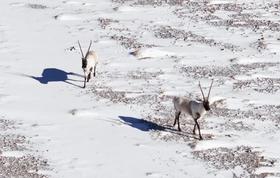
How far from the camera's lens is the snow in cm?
1982

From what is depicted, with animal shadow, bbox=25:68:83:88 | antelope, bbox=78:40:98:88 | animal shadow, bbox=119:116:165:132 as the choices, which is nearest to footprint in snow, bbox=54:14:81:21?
animal shadow, bbox=25:68:83:88

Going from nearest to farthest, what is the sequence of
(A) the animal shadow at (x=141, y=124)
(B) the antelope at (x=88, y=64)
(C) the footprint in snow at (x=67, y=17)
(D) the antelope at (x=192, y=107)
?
(D) the antelope at (x=192, y=107)
(A) the animal shadow at (x=141, y=124)
(B) the antelope at (x=88, y=64)
(C) the footprint in snow at (x=67, y=17)

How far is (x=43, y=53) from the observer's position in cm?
2938

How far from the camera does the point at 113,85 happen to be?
84.6ft

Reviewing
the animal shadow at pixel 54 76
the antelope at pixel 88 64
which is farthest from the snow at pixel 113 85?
the antelope at pixel 88 64

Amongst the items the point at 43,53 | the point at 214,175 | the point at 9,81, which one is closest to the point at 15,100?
the point at 9,81

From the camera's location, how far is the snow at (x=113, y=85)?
65.0 feet

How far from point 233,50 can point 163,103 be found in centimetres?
730

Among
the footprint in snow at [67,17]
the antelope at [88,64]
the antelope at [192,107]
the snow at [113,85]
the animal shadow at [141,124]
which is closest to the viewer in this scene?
the snow at [113,85]

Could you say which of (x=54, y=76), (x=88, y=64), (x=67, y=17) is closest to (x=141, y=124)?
(x=88, y=64)

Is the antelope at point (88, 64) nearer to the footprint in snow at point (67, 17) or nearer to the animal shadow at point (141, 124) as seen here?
the animal shadow at point (141, 124)

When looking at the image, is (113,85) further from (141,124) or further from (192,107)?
(192,107)

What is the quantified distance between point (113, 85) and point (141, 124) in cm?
419

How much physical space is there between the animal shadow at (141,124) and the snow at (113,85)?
7cm
